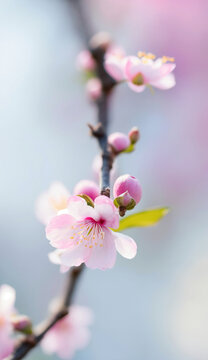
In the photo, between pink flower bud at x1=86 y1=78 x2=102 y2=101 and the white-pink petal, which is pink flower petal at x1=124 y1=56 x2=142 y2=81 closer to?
the white-pink petal

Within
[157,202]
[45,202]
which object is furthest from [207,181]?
[45,202]

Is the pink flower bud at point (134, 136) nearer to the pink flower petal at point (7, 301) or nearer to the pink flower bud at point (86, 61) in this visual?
the pink flower petal at point (7, 301)

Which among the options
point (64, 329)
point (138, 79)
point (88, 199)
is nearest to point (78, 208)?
point (88, 199)

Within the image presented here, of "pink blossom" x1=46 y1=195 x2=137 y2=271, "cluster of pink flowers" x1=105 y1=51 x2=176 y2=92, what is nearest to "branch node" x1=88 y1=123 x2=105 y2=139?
"cluster of pink flowers" x1=105 y1=51 x2=176 y2=92

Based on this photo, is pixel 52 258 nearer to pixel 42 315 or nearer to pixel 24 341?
pixel 24 341

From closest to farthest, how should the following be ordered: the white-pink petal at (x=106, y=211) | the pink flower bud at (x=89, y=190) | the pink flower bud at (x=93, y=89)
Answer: the white-pink petal at (x=106, y=211) → the pink flower bud at (x=89, y=190) → the pink flower bud at (x=93, y=89)

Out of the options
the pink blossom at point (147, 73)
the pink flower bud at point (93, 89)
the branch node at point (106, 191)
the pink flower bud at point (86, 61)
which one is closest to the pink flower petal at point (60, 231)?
the branch node at point (106, 191)
